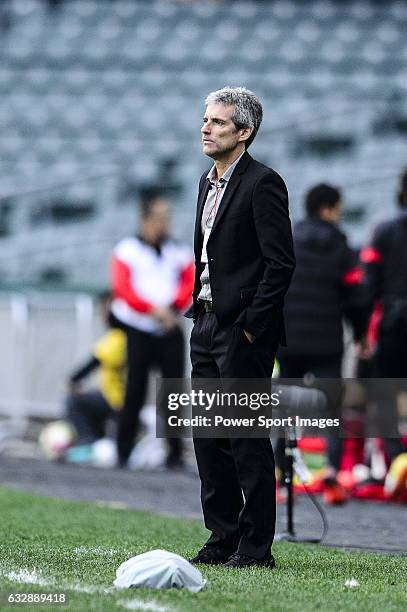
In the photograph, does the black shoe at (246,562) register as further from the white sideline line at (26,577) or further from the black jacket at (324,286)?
the black jacket at (324,286)

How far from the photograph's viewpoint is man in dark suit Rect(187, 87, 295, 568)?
5.18 meters

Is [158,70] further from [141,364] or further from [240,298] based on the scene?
[240,298]

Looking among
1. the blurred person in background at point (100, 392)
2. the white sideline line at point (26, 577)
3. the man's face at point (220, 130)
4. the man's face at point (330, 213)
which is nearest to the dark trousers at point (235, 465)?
the man's face at point (220, 130)

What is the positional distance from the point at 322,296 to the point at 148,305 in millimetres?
2548

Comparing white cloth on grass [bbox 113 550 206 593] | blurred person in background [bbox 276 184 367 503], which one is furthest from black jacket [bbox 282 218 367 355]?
white cloth on grass [bbox 113 550 206 593]

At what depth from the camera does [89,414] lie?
12414 mm

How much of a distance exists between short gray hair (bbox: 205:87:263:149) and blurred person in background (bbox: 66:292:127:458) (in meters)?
6.81

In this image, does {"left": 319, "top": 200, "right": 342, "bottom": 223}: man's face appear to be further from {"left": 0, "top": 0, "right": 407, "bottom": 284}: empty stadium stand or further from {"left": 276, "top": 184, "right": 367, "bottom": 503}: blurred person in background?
{"left": 0, "top": 0, "right": 407, "bottom": 284}: empty stadium stand

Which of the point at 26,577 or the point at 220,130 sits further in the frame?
the point at 220,130

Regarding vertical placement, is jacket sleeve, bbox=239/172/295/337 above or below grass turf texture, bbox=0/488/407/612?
above

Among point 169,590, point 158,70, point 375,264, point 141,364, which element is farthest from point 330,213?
point 158,70

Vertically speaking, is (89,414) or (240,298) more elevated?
(240,298)

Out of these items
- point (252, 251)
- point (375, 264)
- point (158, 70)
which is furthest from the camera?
Result: point (158, 70)

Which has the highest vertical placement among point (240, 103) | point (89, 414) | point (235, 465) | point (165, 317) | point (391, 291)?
point (240, 103)
